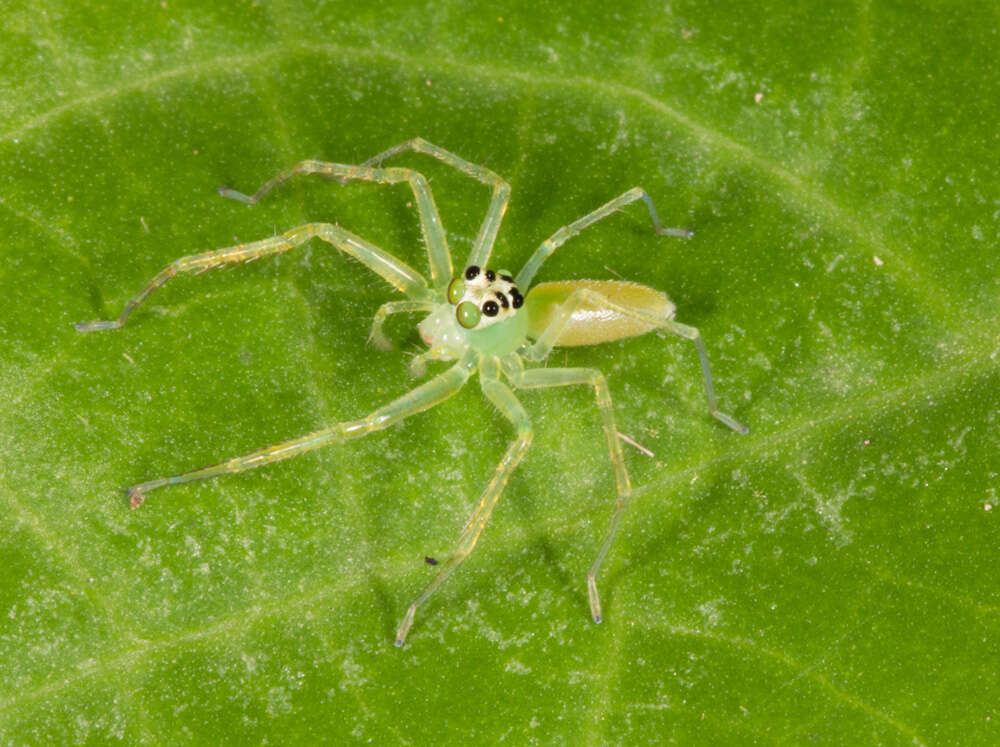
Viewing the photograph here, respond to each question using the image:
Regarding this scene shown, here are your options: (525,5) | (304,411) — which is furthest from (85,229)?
(525,5)

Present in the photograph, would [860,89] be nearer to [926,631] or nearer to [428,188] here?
[428,188]

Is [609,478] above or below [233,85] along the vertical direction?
below

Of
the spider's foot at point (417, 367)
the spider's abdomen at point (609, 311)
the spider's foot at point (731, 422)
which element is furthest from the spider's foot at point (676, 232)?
the spider's foot at point (417, 367)

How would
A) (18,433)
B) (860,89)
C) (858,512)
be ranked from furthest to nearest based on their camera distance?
(860,89)
(858,512)
(18,433)

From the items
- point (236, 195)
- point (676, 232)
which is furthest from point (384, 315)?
point (676, 232)

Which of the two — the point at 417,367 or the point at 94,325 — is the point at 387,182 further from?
the point at 94,325
